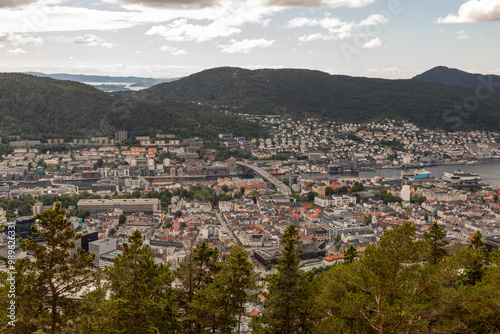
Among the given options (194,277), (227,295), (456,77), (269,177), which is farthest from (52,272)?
(456,77)

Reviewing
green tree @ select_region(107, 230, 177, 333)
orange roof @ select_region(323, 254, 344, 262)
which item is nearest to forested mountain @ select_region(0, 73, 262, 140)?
orange roof @ select_region(323, 254, 344, 262)

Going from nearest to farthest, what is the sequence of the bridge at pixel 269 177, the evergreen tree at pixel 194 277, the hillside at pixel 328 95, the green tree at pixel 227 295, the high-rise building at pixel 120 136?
the green tree at pixel 227 295 → the evergreen tree at pixel 194 277 → the bridge at pixel 269 177 → the high-rise building at pixel 120 136 → the hillside at pixel 328 95

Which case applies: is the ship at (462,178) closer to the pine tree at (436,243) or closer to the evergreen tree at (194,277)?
the pine tree at (436,243)

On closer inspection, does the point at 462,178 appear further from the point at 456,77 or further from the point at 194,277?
the point at 456,77

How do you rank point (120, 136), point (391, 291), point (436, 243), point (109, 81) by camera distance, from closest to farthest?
point (391, 291), point (436, 243), point (120, 136), point (109, 81)

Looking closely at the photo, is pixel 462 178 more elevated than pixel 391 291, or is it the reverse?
pixel 391 291

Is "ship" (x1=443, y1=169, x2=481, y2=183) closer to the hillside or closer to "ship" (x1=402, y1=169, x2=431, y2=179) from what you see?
"ship" (x1=402, y1=169, x2=431, y2=179)

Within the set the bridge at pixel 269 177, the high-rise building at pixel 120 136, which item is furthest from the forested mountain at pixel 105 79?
the bridge at pixel 269 177

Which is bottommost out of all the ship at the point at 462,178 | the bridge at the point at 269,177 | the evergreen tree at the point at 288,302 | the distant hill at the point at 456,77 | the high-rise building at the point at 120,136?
the bridge at the point at 269,177
